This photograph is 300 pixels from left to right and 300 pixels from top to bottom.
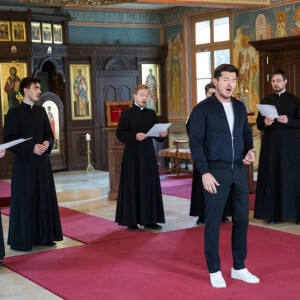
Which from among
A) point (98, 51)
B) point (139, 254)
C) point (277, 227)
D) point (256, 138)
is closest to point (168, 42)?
point (98, 51)

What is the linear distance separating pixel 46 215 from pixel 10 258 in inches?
25.7

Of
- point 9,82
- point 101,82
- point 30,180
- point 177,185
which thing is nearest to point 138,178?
point 30,180

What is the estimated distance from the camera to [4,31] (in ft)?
41.5

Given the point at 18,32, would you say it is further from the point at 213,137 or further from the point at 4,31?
the point at 213,137

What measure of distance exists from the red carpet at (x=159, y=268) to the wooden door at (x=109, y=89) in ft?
24.3

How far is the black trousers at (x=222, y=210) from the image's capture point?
4.86 metres

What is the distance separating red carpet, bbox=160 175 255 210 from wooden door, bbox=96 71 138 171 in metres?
2.19

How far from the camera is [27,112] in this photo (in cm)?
658

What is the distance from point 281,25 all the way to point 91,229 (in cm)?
613

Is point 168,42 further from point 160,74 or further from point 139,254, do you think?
point 139,254

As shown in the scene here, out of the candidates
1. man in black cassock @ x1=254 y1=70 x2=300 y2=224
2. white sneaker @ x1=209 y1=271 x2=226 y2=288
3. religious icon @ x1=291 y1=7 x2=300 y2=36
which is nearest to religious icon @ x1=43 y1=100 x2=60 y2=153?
religious icon @ x1=291 y1=7 x2=300 y2=36

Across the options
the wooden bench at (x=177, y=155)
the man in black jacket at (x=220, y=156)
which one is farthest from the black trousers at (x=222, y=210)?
the wooden bench at (x=177, y=155)

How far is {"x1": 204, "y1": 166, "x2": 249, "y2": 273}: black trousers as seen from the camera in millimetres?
4859

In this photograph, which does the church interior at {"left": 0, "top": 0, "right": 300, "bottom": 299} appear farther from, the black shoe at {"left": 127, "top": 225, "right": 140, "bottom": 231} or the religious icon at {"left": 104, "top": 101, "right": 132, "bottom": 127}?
the black shoe at {"left": 127, "top": 225, "right": 140, "bottom": 231}
